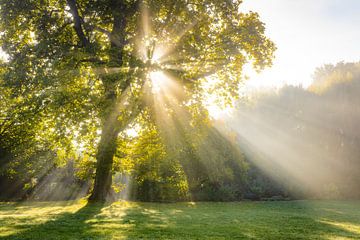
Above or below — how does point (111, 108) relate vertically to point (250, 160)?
below

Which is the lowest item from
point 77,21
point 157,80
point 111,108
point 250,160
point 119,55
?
point 111,108

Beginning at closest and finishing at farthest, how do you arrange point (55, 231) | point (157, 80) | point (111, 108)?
point (55, 231), point (111, 108), point (157, 80)

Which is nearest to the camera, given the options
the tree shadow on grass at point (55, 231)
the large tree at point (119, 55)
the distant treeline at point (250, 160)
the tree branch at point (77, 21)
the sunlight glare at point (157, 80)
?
the tree shadow on grass at point (55, 231)

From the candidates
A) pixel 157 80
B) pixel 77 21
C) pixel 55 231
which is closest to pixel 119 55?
pixel 157 80

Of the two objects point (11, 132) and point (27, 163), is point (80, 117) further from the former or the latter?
point (27, 163)

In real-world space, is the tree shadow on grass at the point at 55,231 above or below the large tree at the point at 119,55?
below

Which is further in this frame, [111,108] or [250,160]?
[250,160]

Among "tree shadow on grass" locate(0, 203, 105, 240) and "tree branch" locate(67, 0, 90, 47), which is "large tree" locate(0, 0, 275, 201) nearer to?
"tree branch" locate(67, 0, 90, 47)

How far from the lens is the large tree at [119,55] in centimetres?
1627

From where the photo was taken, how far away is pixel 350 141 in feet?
149

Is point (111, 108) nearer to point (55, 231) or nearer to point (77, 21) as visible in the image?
point (55, 231)

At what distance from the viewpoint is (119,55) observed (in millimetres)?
17312

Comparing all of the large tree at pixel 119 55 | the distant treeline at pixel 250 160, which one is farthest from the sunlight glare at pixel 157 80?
the distant treeline at pixel 250 160

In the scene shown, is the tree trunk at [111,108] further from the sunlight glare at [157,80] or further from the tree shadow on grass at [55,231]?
the tree shadow on grass at [55,231]
